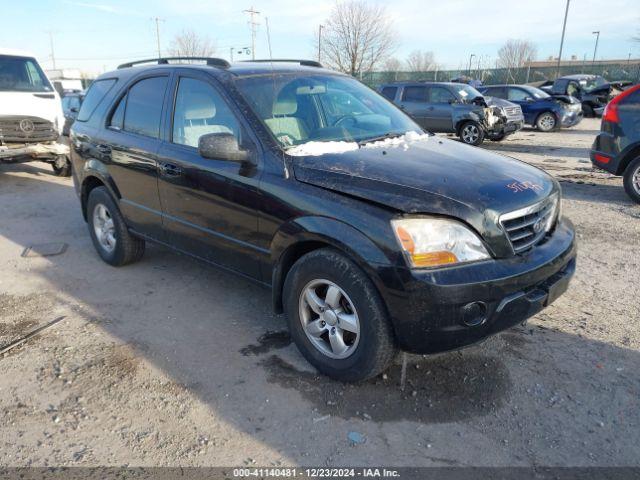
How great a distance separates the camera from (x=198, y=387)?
3078mm

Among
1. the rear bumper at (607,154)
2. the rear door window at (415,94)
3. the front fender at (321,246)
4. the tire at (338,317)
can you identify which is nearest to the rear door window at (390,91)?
the rear door window at (415,94)

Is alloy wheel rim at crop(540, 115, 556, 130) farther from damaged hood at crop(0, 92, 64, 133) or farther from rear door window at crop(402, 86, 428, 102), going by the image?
damaged hood at crop(0, 92, 64, 133)

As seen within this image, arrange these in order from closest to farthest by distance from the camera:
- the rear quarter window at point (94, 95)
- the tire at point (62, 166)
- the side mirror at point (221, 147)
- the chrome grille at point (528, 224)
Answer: the chrome grille at point (528, 224) < the side mirror at point (221, 147) < the rear quarter window at point (94, 95) < the tire at point (62, 166)

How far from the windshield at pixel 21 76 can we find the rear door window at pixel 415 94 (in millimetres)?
9560

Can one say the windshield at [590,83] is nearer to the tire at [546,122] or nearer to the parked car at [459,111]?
the tire at [546,122]

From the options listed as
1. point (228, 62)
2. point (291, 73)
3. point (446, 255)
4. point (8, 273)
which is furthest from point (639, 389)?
point (8, 273)

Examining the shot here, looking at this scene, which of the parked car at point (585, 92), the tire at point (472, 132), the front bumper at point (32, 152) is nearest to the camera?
the front bumper at point (32, 152)

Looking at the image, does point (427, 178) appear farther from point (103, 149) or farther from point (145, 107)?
point (103, 149)

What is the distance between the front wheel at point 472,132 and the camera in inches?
539

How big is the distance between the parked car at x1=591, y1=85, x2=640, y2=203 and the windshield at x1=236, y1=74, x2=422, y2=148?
14.5 feet

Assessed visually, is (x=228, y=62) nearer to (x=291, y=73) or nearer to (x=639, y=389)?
(x=291, y=73)

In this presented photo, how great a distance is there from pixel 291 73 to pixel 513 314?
2438 millimetres

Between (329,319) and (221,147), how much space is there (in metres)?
Result: 1.27

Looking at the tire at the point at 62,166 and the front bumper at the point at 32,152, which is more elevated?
the front bumper at the point at 32,152
